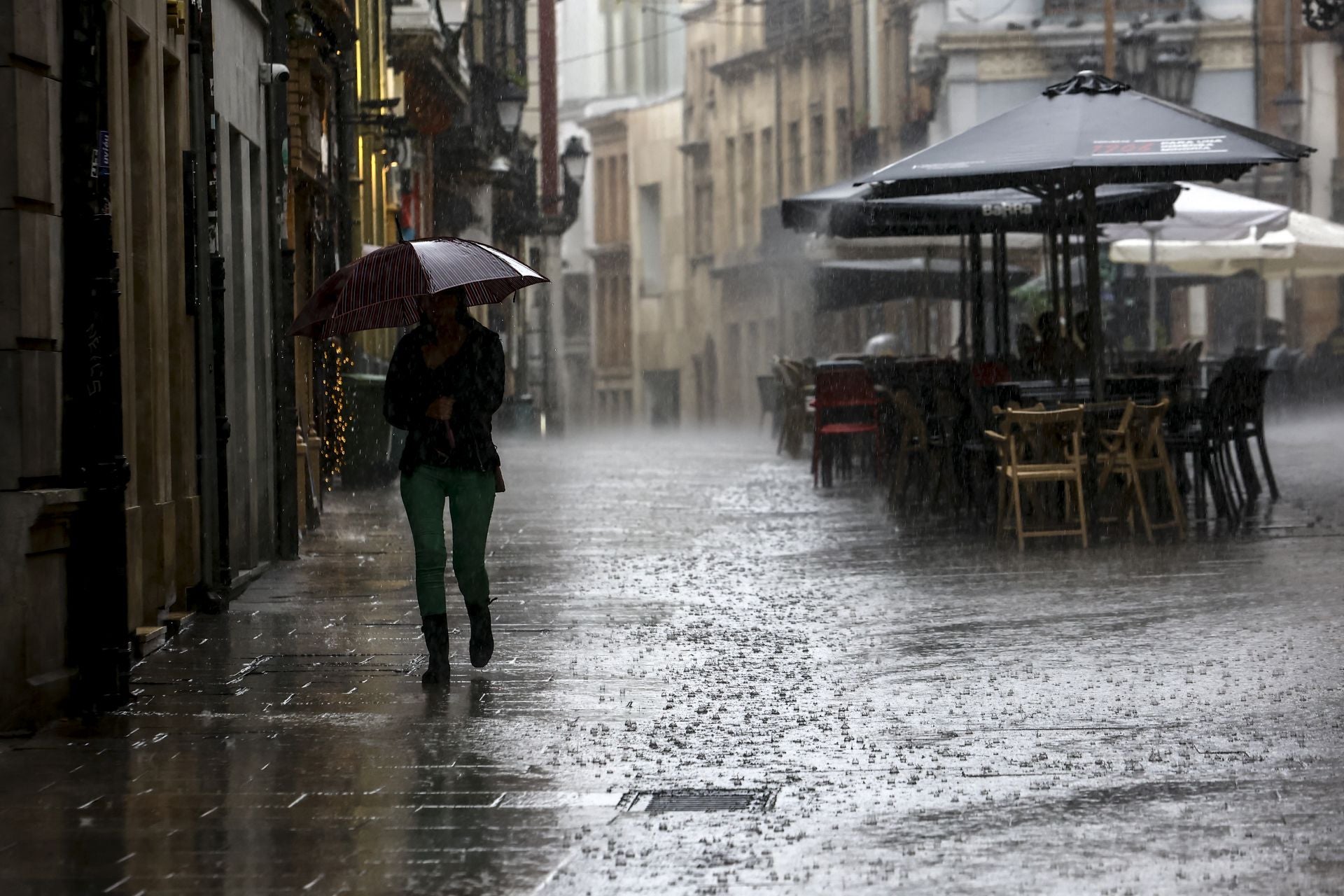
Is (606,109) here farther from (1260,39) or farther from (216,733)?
(216,733)

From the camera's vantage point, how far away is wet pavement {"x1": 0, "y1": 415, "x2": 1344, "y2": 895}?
580 cm

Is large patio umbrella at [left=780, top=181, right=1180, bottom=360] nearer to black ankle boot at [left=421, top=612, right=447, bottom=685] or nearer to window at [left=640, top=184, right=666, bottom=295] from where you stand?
black ankle boot at [left=421, top=612, right=447, bottom=685]

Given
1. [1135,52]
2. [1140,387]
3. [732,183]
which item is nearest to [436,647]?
[1140,387]

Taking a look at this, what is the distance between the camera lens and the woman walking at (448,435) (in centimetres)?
920

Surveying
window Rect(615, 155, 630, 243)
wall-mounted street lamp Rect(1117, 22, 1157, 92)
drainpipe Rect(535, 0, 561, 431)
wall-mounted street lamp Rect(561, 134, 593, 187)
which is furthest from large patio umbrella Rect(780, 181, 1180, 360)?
window Rect(615, 155, 630, 243)

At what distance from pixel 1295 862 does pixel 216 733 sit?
3.79 metres

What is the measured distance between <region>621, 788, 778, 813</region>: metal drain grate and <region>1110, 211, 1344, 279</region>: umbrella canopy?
20285 millimetres

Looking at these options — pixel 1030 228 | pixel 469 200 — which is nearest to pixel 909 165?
pixel 1030 228

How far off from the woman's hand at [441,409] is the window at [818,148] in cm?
4648

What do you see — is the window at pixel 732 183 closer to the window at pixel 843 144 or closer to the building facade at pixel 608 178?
the building facade at pixel 608 178

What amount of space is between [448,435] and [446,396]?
15 cm

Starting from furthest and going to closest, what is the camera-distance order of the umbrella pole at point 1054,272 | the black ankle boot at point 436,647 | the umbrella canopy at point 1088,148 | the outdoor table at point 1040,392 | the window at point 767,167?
the window at point 767,167 → the umbrella pole at point 1054,272 → the outdoor table at point 1040,392 → the umbrella canopy at point 1088,148 → the black ankle boot at point 436,647

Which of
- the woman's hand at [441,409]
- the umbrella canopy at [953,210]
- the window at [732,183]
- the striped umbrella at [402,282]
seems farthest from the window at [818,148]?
the woman's hand at [441,409]

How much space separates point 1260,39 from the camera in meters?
43.4
